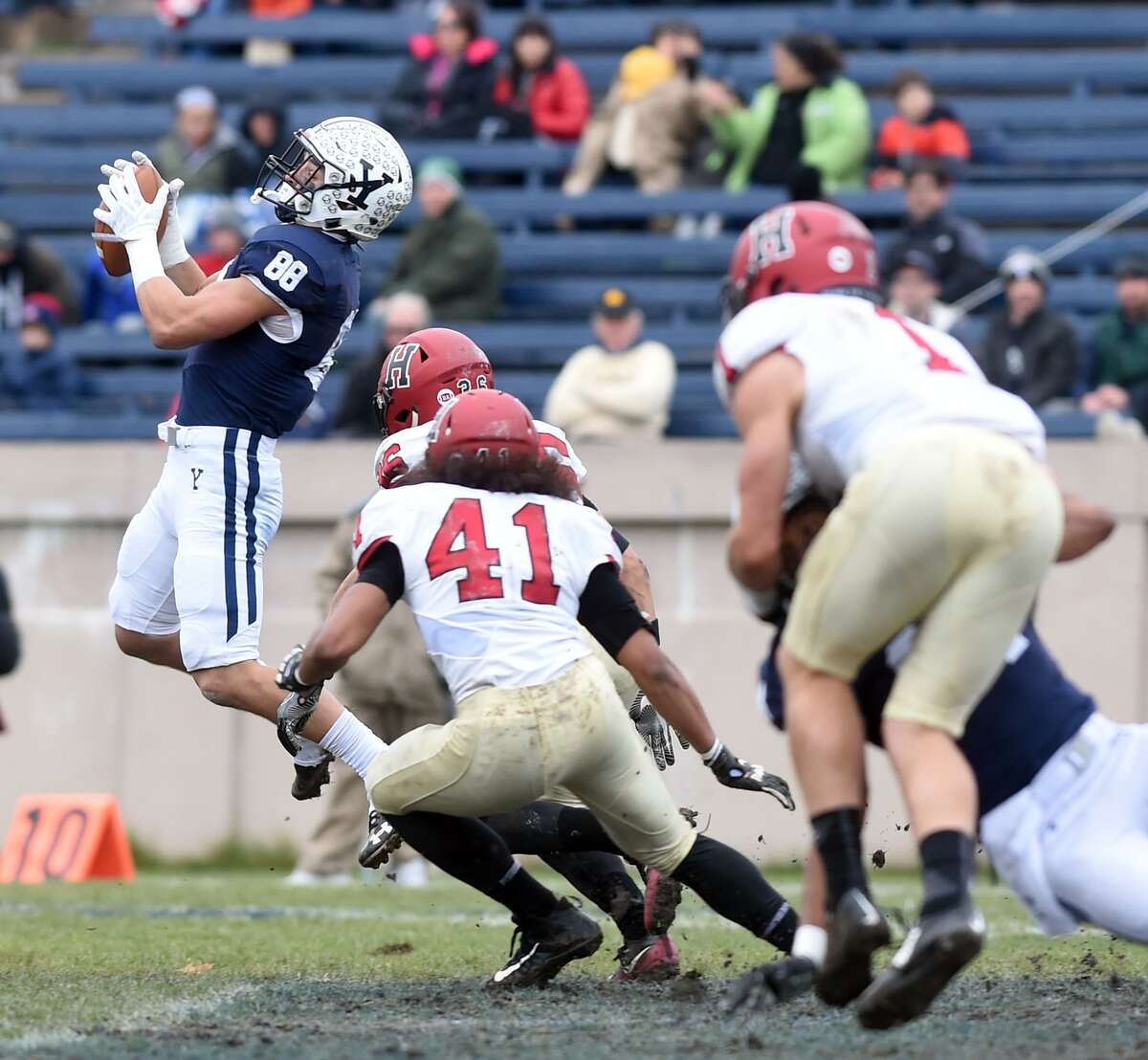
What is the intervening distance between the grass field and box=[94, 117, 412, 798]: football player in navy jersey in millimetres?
689

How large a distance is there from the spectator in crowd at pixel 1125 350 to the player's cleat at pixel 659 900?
5.98 meters

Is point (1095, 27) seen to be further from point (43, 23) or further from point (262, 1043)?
point (262, 1043)

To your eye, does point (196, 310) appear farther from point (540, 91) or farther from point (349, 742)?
point (540, 91)

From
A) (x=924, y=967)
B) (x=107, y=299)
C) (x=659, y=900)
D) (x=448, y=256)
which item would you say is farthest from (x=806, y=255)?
(x=107, y=299)

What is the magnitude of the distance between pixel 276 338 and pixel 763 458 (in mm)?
2233

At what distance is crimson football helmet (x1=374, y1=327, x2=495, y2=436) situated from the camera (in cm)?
547

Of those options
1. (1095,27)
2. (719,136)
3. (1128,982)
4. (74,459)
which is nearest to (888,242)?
(719,136)

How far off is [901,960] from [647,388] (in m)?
7.13

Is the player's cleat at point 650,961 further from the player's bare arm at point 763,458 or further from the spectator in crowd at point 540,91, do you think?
the spectator in crowd at point 540,91

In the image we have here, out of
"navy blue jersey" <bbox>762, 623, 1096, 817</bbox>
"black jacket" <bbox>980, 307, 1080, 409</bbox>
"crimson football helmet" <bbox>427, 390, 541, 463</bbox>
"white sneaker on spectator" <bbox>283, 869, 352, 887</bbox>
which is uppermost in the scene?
"crimson football helmet" <bbox>427, 390, 541, 463</bbox>

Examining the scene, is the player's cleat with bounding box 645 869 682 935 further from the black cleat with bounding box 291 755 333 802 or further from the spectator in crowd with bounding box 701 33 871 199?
the spectator in crowd with bounding box 701 33 871 199

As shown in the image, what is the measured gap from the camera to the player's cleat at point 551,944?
5.02 meters

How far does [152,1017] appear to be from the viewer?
4.43 metres

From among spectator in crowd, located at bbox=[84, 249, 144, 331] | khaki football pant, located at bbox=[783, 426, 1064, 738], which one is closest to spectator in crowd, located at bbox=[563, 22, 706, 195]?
spectator in crowd, located at bbox=[84, 249, 144, 331]
